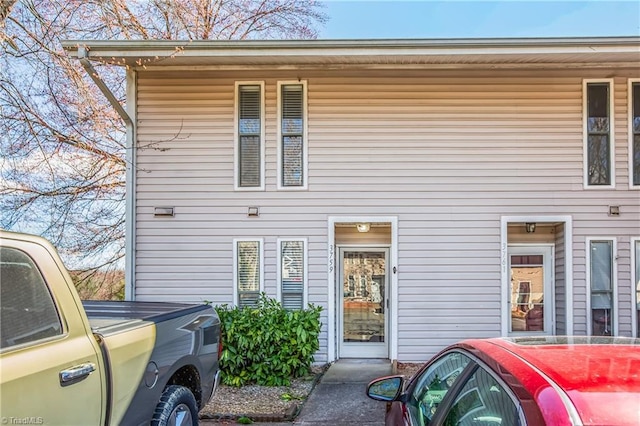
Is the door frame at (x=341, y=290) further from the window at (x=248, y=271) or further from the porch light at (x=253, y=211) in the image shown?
the porch light at (x=253, y=211)

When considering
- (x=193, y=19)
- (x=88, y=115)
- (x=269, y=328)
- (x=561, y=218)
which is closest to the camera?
(x=269, y=328)

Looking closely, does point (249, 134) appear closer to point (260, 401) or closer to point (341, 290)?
point (341, 290)

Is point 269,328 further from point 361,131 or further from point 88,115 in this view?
point 88,115

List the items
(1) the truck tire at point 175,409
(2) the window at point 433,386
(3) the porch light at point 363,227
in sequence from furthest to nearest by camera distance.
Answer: (3) the porch light at point 363,227, (1) the truck tire at point 175,409, (2) the window at point 433,386

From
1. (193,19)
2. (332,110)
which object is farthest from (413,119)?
(193,19)

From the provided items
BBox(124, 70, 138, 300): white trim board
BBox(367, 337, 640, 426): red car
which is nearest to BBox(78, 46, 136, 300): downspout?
BBox(124, 70, 138, 300): white trim board

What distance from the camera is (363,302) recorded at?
761 centimetres

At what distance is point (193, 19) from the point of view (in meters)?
11.5

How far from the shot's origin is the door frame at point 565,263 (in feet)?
23.0

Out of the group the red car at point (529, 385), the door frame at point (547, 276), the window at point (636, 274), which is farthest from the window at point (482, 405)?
the window at point (636, 274)

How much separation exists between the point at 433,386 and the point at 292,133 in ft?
18.0

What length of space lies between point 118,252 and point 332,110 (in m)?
7.67

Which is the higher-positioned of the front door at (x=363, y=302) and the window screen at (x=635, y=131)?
the window screen at (x=635, y=131)

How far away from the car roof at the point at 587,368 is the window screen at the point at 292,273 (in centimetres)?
503
